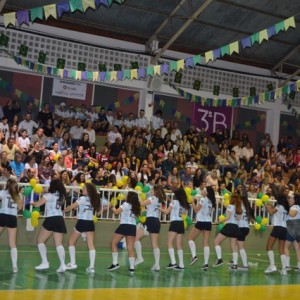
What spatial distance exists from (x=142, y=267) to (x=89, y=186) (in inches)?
99.9

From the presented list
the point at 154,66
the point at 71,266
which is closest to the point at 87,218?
the point at 71,266

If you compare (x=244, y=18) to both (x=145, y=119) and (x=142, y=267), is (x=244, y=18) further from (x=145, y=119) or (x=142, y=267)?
(x=142, y=267)

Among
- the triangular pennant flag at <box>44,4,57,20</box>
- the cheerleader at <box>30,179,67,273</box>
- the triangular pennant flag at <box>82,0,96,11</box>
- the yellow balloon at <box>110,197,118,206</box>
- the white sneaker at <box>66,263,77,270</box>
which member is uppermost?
the triangular pennant flag at <box>82,0,96,11</box>

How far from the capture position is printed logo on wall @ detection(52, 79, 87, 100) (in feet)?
84.6

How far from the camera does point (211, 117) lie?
29.7 meters

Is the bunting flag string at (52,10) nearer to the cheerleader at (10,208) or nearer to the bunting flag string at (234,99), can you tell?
the cheerleader at (10,208)

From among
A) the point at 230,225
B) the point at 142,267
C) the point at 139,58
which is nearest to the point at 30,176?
the point at 142,267

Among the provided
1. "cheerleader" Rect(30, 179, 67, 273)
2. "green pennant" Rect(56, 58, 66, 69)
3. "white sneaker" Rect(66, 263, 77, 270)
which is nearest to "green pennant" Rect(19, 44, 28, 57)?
"green pennant" Rect(56, 58, 66, 69)

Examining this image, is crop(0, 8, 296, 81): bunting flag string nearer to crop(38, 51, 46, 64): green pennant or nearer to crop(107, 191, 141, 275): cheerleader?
crop(107, 191, 141, 275): cheerleader

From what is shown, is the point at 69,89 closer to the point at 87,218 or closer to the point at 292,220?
the point at 292,220

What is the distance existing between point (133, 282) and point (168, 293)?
111cm

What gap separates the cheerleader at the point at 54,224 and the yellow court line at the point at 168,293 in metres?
1.81

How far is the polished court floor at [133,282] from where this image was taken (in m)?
10.9

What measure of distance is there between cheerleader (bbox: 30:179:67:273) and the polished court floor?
307 millimetres
